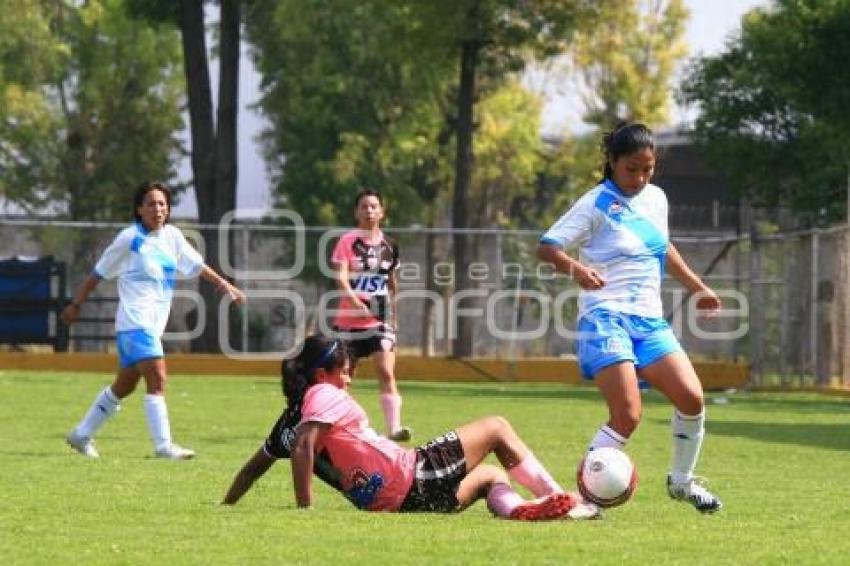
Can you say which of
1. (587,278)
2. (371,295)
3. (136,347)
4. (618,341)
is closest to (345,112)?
(371,295)

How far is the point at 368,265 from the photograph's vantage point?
18797mm

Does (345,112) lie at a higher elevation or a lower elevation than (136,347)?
higher

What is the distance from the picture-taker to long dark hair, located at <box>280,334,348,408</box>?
423 inches

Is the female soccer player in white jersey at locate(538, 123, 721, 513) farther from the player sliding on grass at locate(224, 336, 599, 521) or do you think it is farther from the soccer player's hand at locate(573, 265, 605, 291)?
the player sliding on grass at locate(224, 336, 599, 521)

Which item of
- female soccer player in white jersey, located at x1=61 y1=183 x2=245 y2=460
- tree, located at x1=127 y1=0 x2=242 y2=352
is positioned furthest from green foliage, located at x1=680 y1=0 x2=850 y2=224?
female soccer player in white jersey, located at x1=61 y1=183 x2=245 y2=460

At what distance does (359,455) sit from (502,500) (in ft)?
2.32

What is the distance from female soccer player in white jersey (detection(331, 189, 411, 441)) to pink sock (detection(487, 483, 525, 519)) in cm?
699

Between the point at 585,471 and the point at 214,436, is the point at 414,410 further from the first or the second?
the point at 585,471

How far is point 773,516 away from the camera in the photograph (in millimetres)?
11008

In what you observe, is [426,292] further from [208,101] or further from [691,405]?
[691,405]

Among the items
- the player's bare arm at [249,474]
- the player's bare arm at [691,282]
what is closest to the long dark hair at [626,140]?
the player's bare arm at [691,282]

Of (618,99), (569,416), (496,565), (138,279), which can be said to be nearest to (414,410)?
(569,416)

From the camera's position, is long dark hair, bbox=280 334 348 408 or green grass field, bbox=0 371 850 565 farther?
long dark hair, bbox=280 334 348 408

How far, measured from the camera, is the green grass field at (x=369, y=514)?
8922 mm
